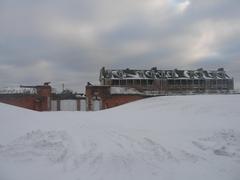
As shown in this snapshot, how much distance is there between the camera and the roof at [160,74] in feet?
199

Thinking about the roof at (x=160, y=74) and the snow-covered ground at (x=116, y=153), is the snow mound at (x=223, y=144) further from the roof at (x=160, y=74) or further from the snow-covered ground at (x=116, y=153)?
the roof at (x=160, y=74)

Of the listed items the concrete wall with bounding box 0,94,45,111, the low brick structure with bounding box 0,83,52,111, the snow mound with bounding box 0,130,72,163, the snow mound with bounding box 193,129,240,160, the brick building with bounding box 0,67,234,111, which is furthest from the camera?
the brick building with bounding box 0,67,234,111

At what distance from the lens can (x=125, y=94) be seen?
1714 inches

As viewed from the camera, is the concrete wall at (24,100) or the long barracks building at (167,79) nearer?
the concrete wall at (24,100)

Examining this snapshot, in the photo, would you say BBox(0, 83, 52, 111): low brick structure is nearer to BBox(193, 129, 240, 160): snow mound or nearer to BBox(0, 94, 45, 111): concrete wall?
BBox(0, 94, 45, 111): concrete wall

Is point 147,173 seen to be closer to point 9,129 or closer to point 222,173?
point 222,173

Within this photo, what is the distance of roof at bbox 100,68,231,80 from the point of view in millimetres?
60656

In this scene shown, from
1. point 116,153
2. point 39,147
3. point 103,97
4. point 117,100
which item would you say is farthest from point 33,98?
point 116,153

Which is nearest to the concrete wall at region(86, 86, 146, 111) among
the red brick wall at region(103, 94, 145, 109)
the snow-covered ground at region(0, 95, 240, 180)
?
the red brick wall at region(103, 94, 145, 109)

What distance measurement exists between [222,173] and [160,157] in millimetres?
2104

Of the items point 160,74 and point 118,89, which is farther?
point 160,74

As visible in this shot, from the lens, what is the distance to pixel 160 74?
2483 inches

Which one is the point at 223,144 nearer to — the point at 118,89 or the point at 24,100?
the point at 24,100

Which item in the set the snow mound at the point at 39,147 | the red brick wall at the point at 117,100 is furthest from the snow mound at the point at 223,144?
the red brick wall at the point at 117,100
